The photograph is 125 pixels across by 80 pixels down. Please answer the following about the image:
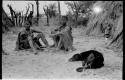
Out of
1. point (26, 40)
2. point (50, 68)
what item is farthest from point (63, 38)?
point (50, 68)

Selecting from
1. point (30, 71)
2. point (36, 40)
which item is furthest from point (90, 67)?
point (36, 40)

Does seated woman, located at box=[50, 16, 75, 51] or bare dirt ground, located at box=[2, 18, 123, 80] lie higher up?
seated woman, located at box=[50, 16, 75, 51]

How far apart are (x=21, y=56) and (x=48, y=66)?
1.57 metres

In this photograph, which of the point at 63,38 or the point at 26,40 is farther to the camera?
the point at 26,40

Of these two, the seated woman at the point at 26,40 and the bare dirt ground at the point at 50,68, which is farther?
the seated woman at the point at 26,40

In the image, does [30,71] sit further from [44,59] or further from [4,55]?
[4,55]

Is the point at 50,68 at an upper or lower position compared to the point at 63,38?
lower

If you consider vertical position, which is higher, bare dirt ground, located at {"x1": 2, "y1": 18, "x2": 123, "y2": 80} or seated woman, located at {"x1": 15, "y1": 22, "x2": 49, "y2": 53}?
seated woman, located at {"x1": 15, "y1": 22, "x2": 49, "y2": 53}

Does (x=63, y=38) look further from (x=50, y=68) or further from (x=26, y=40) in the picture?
(x=50, y=68)

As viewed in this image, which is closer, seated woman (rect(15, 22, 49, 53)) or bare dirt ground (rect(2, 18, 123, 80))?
bare dirt ground (rect(2, 18, 123, 80))

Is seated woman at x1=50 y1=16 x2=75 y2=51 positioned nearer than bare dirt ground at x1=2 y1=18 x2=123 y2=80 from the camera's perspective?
No

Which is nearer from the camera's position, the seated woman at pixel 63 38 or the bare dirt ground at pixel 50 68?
the bare dirt ground at pixel 50 68

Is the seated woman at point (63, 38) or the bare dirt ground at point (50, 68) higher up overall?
the seated woman at point (63, 38)

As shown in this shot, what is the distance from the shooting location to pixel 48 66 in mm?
5738
